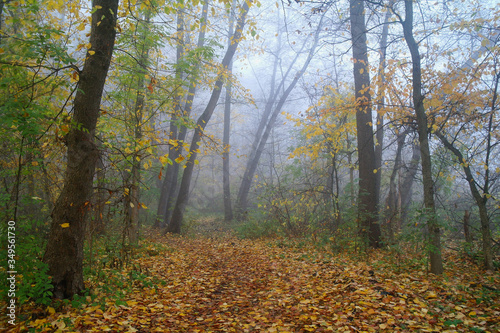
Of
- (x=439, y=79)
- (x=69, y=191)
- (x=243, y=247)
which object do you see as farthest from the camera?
(x=243, y=247)

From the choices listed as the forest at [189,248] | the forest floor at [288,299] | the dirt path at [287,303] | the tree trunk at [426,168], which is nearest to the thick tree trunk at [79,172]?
the forest at [189,248]

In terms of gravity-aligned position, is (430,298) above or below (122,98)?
below

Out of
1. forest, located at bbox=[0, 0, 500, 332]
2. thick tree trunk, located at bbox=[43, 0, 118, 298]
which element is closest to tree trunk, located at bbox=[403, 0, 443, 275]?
forest, located at bbox=[0, 0, 500, 332]

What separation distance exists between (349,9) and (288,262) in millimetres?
6038

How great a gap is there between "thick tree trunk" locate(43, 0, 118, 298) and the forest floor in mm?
407

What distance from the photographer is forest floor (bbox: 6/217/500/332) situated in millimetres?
3248

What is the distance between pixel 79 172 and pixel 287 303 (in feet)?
10.6

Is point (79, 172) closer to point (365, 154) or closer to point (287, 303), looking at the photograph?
point (287, 303)

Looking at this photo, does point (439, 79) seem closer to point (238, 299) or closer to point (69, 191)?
point (238, 299)

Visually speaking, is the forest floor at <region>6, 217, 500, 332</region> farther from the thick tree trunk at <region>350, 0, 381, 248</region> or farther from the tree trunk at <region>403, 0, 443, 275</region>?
the thick tree trunk at <region>350, 0, 381, 248</region>

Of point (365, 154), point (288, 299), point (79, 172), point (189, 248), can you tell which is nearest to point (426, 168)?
point (365, 154)

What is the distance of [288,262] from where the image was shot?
6.12m

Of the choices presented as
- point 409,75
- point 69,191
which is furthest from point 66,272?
point 409,75

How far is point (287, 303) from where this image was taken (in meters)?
4.07
